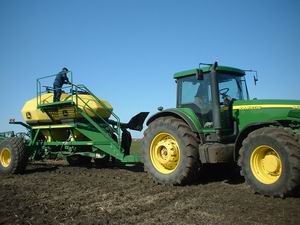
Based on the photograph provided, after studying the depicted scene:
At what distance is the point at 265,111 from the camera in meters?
6.93

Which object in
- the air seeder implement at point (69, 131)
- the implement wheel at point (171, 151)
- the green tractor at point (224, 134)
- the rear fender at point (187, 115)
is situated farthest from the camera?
the air seeder implement at point (69, 131)

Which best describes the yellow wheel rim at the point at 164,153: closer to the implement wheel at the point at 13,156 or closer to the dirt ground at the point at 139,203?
the dirt ground at the point at 139,203

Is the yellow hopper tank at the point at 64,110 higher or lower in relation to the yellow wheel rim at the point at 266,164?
higher

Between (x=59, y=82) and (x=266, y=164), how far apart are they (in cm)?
706

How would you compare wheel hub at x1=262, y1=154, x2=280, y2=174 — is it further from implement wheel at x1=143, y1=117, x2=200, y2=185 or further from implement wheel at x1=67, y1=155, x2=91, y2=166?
implement wheel at x1=67, y1=155, x2=91, y2=166

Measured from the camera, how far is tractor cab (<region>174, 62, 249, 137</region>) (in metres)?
7.39

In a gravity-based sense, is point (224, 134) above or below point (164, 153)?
above

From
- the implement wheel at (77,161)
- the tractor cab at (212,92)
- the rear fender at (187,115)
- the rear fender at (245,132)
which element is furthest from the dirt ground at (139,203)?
the implement wheel at (77,161)

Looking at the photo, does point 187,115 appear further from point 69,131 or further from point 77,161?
point 77,161

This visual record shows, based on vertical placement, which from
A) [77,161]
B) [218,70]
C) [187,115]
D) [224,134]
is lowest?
[77,161]

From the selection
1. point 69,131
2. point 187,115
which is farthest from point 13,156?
point 187,115

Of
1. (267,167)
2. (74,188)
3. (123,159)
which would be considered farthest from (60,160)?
(267,167)

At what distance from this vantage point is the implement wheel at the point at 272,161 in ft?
18.6

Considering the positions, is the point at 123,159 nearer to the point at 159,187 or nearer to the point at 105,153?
the point at 105,153
